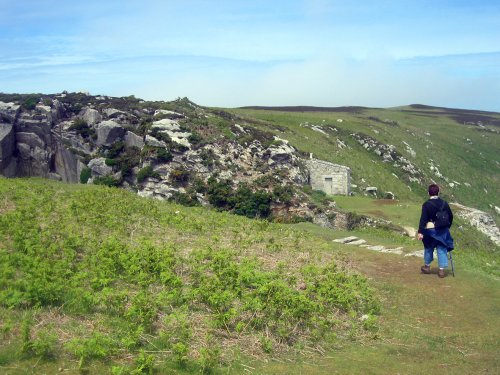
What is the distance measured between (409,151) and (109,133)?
5268 cm

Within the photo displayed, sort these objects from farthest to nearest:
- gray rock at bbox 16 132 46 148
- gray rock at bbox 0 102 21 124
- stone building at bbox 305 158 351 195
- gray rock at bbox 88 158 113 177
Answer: stone building at bbox 305 158 351 195 < gray rock at bbox 16 132 46 148 < gray rock at bbox 0 102 21 124 < gray rock at bbox 88 158 113 177

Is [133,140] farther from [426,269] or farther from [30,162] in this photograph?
[426,269]

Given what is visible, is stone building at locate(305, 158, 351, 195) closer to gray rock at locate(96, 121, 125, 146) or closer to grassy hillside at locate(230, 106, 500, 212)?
grassy hillside at locate(230, 106, 500, 212)

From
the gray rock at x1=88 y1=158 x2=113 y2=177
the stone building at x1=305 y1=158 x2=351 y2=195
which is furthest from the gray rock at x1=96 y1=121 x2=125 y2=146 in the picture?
the stone building at x1=305 y1=158 x2=351 y2=195

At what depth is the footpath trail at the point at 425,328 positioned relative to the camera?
10.4 metres

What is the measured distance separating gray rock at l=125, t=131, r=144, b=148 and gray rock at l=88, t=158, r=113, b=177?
9.78 ft

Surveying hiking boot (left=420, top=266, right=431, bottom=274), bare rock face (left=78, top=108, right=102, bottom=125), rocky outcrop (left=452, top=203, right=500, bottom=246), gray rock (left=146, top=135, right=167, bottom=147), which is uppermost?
bare rock face (left=78, top=108, right=102, bottom=125)

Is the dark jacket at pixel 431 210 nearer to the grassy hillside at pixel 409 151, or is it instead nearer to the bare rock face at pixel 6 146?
the bare rock face at pixel 6 146

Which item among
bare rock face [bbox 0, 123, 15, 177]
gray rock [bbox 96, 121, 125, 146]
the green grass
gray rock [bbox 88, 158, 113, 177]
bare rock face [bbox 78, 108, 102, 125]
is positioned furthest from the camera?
bare rock face [bbox 78, 108, 102, 125]

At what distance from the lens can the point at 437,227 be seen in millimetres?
16172

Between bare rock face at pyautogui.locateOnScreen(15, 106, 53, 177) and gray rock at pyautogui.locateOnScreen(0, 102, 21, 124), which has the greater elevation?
gray rock at pyautogui.locateOnScreen(0, 102, 21, 124)

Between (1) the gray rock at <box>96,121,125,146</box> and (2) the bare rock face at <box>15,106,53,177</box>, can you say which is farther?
(1) the gray rock at <box>96,121,125,146</box>

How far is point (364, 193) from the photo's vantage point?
189 feet

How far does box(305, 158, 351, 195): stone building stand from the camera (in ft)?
171
